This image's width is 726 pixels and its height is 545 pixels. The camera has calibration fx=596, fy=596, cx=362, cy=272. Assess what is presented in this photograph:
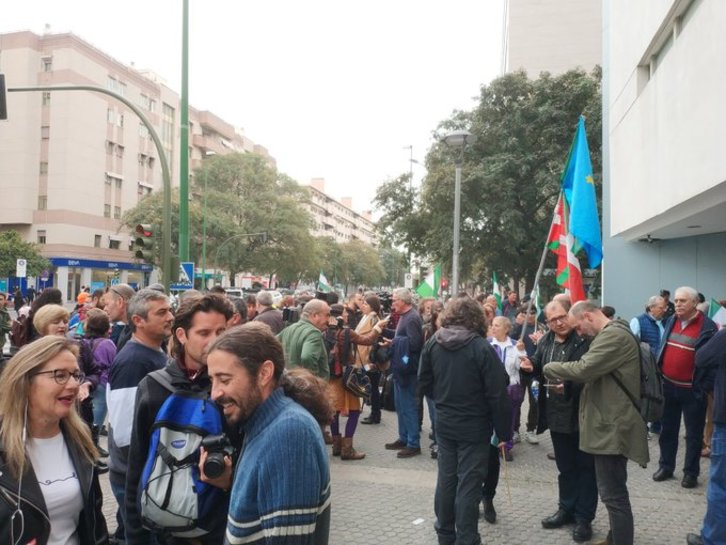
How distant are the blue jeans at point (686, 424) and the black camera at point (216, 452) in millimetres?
5647

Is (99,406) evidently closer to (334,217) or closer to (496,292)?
(496,292)

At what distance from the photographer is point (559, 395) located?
4.92 metres

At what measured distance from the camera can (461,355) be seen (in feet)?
15.3

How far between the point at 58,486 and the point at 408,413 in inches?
211

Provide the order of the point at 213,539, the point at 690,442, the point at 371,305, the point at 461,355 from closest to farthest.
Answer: the point at 213,539
the point at 461,355
the point at 690,442
the point at 371,305

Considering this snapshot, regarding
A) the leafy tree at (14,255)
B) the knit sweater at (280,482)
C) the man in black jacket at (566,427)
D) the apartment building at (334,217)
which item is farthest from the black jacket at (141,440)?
the apartment building at (334,217)

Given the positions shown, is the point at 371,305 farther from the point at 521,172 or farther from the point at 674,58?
the point at 521,172

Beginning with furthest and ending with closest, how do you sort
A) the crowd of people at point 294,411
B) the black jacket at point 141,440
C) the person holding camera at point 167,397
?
the black jacket at point 141,440
the person holding camera at point 167,397
the crowd of people at point 294,411

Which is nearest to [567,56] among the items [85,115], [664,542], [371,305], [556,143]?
[556,143]

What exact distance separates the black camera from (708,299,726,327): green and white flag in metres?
7.66

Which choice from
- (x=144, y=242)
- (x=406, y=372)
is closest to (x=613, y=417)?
(x=406, y=372)

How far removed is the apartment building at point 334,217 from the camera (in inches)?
4550

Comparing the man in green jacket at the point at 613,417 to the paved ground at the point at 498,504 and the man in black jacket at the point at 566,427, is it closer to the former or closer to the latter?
the man in black jacket at the point at 566,427

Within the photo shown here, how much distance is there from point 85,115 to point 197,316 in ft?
167
